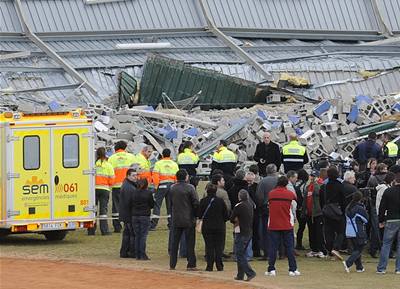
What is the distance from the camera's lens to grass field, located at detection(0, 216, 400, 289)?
24.6 meters

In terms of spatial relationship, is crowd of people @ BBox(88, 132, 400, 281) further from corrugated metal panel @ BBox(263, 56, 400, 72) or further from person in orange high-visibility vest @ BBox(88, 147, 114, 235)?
corrugated metal panel @ BBox(263, 56, 400, 72)

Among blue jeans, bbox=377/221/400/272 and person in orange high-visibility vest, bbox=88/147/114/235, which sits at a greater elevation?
person in orange high-visibility vest, bbox=88/147/114/235

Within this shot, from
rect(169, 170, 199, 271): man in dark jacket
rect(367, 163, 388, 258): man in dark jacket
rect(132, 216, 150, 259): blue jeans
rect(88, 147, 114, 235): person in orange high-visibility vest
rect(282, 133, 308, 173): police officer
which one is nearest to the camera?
rect(169, 170, 199, 271): man in dark jacket

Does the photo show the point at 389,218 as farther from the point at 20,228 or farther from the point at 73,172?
the point at 20,228

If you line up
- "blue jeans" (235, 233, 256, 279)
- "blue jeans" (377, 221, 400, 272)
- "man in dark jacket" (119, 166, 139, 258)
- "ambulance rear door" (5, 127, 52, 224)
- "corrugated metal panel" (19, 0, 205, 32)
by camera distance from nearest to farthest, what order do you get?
"blue jeans" (235, 233, 256, 279), "blue jeans" (377, 221, 400, 272), "man in dark jacket" (119, 166, 139, 258), "ambulance rear door" (5, 127, 52, 224), "corrugated metal panel" (19, 0, 205, 32)

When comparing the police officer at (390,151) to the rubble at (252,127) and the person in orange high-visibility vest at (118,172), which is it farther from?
the rubble at (252,127)

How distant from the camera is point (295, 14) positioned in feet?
190

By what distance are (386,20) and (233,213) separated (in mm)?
34987

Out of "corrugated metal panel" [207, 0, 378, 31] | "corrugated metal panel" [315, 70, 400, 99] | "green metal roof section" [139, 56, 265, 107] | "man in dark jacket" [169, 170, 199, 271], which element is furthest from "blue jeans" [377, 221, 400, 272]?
"corrugated metal panel" [207, 0, 378, 31]

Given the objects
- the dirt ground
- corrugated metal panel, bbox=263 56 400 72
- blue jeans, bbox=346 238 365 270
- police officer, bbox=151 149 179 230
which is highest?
corrugated metal panel, bbox=263 56 400 72

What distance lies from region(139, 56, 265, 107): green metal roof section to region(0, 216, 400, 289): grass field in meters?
18.4

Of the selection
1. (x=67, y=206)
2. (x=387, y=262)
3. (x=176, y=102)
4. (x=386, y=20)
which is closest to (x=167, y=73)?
(x=176, y=102)

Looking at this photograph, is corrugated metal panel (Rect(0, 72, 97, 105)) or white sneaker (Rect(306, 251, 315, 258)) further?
corrugated metal panel (Rect(0, 72, 97, 105))

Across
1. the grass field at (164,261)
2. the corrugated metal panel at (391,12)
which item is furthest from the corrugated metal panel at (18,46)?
the grass field at (164,261)
